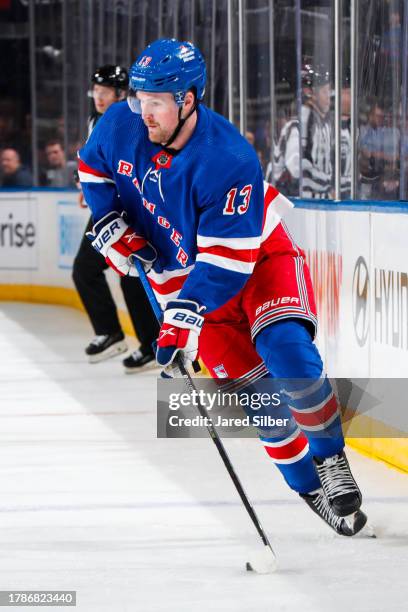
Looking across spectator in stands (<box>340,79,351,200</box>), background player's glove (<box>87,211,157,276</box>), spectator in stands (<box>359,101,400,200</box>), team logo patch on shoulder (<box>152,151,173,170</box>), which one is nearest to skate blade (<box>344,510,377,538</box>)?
background player's glove (<box>87,211,157,276</box>)

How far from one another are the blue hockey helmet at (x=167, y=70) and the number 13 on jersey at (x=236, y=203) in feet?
0.80

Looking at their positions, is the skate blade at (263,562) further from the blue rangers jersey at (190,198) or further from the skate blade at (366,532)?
the blue rangers jersey at (190,198)

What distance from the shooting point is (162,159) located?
11.0ft

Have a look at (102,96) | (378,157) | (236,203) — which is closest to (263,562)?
(236,203)

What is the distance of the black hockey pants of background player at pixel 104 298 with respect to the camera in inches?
264

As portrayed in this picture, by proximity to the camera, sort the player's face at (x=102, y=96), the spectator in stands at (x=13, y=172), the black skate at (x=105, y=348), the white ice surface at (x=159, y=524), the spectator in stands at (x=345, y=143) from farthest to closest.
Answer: the spectator in stands at (x=13, y=172), the black skate at (x=105, y=348), the player's face at (x=102, y=96), the spectator in stands at (x=345, y=143), the white ice surface at (x=159, y=524)

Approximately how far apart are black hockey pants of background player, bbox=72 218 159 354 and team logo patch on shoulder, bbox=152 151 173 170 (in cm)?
328

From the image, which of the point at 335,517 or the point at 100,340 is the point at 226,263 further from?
the point at 100,340

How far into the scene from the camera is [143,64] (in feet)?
10.5

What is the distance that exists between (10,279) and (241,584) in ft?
24.2

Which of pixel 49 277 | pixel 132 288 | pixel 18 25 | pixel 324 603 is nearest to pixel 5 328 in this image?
pixel 49 277

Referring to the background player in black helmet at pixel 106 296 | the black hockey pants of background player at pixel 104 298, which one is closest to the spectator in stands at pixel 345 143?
the background player in black helmet at pixel 106 296

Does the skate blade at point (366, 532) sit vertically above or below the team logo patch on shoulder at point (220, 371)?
below

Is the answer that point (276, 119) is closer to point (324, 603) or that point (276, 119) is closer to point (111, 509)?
point (111, 509)
